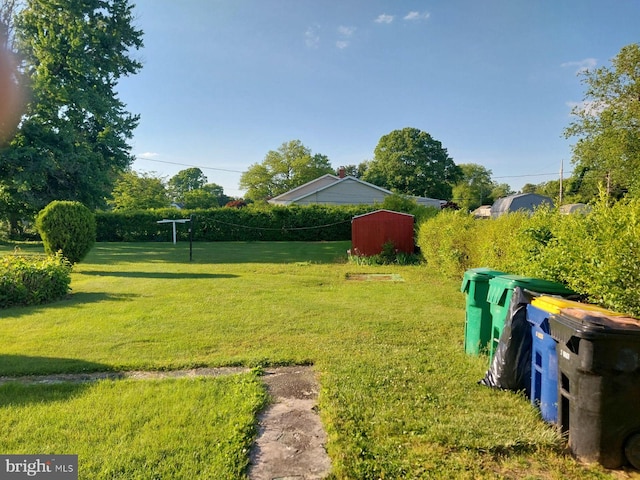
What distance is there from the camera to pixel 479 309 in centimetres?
420

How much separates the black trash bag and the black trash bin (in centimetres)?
71

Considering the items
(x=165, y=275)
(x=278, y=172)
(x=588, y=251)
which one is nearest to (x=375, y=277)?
(x=165, y=275)

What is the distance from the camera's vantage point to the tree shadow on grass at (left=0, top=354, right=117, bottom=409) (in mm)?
3354

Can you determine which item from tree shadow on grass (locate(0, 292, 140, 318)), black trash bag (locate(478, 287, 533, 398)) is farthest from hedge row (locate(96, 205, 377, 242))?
black trash bag (locate(478, 287, 533, 398))

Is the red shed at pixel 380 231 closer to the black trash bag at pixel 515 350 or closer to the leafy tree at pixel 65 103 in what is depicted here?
the black trash bag at pixel 515 350

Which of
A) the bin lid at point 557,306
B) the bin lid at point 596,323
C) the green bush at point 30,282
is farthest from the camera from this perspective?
the green bush at point 30,282

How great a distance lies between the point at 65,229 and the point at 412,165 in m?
43.4

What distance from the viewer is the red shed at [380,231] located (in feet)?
48.8

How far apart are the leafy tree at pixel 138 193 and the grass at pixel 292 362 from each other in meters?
28.6

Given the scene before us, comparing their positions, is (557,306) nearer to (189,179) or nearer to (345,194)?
(345,194)

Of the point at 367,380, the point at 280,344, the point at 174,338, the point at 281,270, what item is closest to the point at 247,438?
the point at 367,380

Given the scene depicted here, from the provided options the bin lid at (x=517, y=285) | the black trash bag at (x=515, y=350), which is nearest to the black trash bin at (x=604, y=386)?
the black trash bag at (x=515, y=350)

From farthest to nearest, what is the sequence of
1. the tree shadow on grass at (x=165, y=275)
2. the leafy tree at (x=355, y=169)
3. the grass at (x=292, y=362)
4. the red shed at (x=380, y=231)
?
the leafy tree at (x=355, y=169)
the red shed at (x=380, y=231)
the tree shadow on grass at (x=165, y=275)
the grass at (x=292, y=362)

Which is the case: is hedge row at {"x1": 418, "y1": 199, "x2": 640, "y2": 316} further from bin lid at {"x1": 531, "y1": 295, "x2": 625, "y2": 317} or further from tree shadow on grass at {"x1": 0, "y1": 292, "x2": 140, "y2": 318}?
tree shadow on grass at {"x1": 0, "y1": 292, "x2": 140, "y2": 318}
